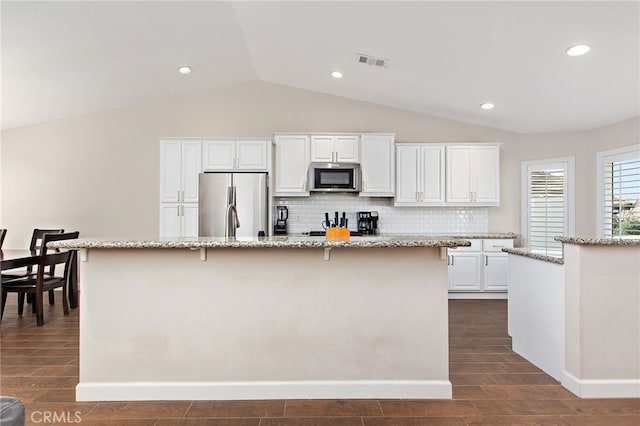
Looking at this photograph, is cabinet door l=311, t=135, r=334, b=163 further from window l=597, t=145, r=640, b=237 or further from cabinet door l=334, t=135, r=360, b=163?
window l=597, t=145, r=640, b=237

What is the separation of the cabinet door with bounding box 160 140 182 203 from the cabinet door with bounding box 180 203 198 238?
223 mm

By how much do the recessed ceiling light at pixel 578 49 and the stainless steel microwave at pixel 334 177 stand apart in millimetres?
2559

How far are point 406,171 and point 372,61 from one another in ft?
Answer: 5.41

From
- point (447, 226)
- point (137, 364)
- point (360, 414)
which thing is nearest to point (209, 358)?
point (137, 364)

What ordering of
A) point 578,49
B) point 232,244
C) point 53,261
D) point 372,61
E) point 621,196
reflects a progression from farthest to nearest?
1. point 621,196
2. point 372,61
3. point 53,261
4. point 578,49
5. point 232,244

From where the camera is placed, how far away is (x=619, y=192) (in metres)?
4.46

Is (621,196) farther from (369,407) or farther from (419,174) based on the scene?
(369,407)

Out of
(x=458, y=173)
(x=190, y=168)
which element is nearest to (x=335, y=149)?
(x=458, y=173)

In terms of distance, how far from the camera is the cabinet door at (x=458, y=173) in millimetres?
5039

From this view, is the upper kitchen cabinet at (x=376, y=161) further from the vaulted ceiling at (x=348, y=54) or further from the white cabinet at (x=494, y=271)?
the white cabinet at (x=494, y=271)

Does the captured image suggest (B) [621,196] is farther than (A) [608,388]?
Yes

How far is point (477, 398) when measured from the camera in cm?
221

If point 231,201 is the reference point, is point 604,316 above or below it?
below

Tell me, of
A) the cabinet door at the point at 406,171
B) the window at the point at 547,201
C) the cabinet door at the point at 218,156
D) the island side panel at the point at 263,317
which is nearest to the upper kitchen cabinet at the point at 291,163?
the cabinet door at the point at 218,156
